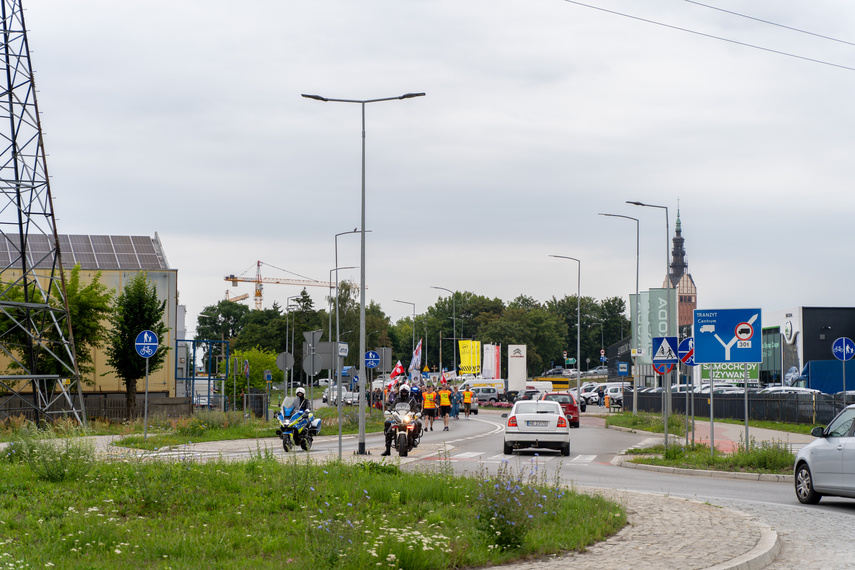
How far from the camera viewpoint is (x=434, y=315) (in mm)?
153250

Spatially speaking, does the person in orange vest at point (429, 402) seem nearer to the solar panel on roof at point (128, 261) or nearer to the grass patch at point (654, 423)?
the grass patch at point (654, 423)

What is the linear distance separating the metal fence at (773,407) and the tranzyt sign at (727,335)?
42.6 ft

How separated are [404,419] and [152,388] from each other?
2687 cm

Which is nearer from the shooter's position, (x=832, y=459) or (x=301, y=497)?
(x=301, y=497)

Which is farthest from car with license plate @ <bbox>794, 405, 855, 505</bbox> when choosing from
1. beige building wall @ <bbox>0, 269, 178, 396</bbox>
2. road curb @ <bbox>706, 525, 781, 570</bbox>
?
beige building wall @ <bbox>0, 269, 178, 396</bbox>

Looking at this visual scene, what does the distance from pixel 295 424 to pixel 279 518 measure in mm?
12649

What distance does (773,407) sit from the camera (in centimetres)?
3988

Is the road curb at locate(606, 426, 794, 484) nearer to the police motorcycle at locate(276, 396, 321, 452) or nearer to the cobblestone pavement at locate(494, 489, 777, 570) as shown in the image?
the cobblestone pavement at locate(494, 489, 777, 570)

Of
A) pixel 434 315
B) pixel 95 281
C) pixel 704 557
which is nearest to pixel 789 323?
pixel 95 281

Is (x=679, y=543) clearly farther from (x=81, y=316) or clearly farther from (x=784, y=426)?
(x=81, y=316)

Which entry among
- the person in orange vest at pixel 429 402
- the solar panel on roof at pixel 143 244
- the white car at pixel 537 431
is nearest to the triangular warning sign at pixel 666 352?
the white car at pixel 537 431

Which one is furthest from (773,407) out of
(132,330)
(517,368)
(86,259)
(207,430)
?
(86,259)

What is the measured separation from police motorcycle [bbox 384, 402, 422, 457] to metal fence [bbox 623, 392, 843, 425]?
575 inches

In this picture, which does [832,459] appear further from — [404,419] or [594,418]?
[594,418]
